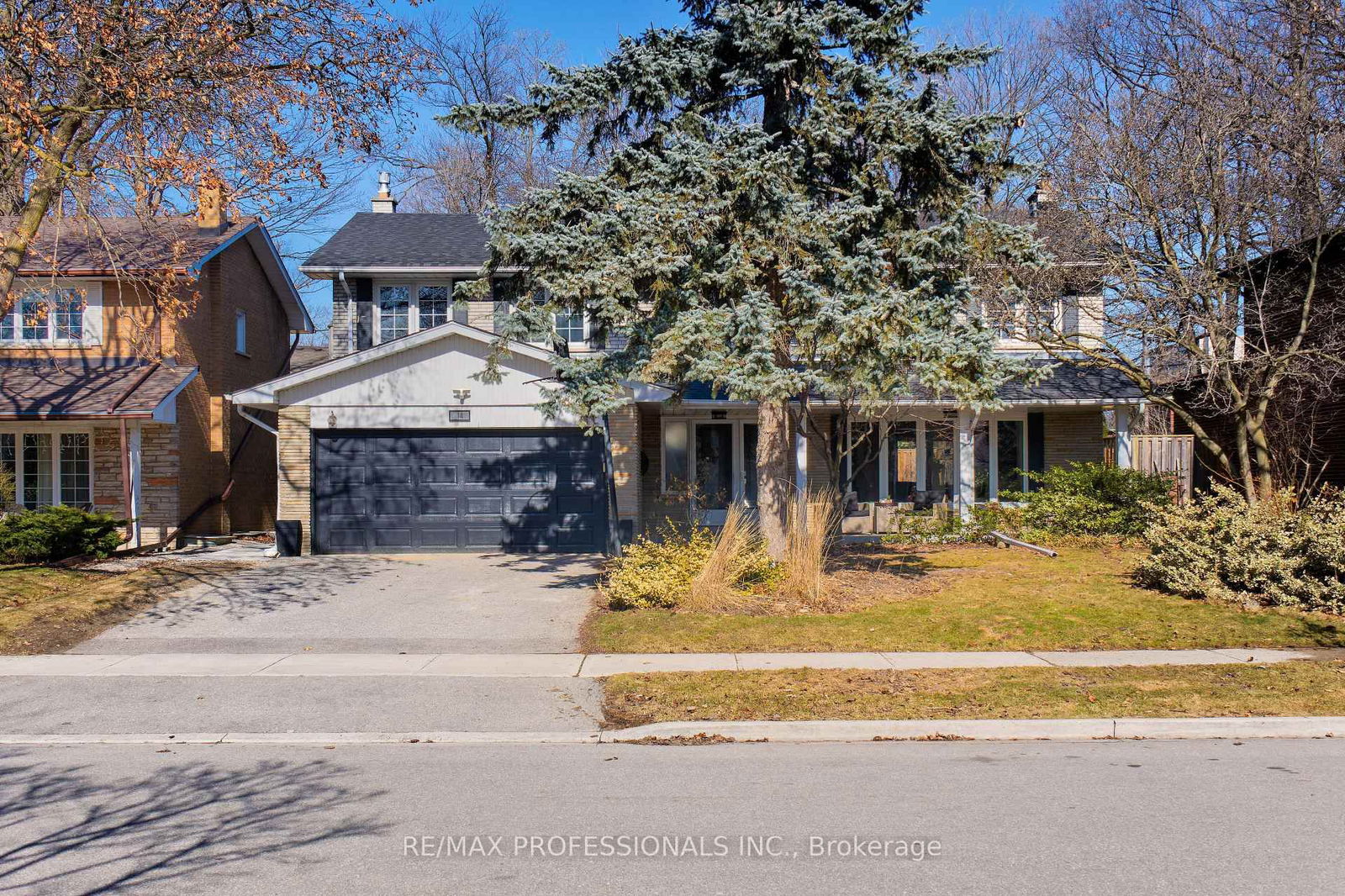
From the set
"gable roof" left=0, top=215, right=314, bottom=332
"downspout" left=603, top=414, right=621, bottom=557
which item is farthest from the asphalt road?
"gable roof" left=0, top=215, right=314, bottom=332

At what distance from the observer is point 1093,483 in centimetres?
1842

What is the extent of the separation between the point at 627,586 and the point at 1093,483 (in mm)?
10846

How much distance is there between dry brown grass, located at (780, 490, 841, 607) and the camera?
1183 cm

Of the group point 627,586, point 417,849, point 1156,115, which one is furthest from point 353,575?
point 1156,115

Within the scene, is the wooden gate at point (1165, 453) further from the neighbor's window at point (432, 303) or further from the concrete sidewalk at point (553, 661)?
the neighbor's window at point (432, 303)

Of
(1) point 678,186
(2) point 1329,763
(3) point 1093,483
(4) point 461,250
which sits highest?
(4) point 461,250

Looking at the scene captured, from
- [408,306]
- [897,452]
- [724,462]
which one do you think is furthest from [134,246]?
[897,452]

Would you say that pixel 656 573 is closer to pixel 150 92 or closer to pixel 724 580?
pixel 724 580

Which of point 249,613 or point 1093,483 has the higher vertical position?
A: point 1093,483

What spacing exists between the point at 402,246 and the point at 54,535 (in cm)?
931

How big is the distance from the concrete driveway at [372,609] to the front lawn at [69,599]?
28cm

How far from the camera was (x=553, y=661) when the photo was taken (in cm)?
991

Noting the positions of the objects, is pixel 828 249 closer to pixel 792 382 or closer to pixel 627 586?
pixel 792 382

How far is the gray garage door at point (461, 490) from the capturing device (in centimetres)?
1734
